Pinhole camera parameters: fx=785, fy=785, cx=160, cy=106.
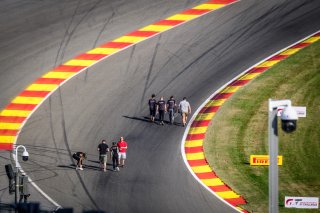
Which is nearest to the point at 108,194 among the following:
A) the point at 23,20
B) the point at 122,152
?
the point at 122,152

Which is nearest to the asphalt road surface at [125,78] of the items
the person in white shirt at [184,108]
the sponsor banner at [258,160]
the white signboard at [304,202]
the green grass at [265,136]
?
the person in white shirt at [184,108]

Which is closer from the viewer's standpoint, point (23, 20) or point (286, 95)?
point (286, 95)

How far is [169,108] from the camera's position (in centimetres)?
3934

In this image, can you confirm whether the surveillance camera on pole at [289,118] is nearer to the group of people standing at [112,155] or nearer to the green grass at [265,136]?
the green grass at [265,136]

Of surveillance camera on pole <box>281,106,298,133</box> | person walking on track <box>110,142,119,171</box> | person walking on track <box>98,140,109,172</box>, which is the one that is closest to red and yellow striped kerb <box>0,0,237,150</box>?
person walking on track <box>98,140,109,172</box>

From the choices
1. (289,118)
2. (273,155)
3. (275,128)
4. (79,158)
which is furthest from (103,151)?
(289,118)

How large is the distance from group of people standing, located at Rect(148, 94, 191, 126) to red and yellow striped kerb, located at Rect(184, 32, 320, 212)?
2.59 ft

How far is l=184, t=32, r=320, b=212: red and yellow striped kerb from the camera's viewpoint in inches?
1282

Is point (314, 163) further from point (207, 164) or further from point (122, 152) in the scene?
point (122, 152)

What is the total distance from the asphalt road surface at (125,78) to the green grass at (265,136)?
1586 millimetres

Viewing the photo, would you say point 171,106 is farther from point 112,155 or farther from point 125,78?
point 112,155

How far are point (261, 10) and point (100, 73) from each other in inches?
472

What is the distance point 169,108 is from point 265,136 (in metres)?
5.02

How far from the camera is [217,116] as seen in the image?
39688mm
